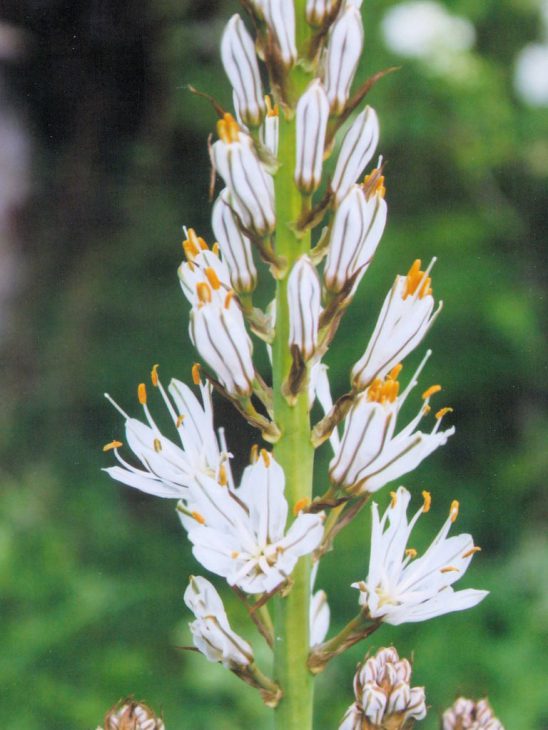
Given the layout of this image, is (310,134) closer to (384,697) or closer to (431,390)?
(431,390)

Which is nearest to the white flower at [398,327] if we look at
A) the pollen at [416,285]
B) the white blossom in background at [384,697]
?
the pollen at [416,285]

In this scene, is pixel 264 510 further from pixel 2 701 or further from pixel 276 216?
pixel 2 701

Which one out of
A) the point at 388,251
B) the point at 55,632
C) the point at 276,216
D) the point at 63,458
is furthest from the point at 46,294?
the point at 276,216

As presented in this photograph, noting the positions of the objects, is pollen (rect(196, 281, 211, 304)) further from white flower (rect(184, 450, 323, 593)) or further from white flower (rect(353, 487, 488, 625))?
white flower (rect(353, 487, 488, 625))

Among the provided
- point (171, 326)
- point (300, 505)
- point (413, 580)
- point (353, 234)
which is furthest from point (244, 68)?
point (171, 326)

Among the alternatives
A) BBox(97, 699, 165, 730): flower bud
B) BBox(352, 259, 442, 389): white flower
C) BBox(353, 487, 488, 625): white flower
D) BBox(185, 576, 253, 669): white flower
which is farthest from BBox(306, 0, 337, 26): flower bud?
BBox(97, 699, 165, 730): flower bud

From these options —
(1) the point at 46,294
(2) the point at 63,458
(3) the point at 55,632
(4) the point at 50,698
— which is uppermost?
(1) the point at 46,294

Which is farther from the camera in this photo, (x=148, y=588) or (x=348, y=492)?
(x=148, y=588)
